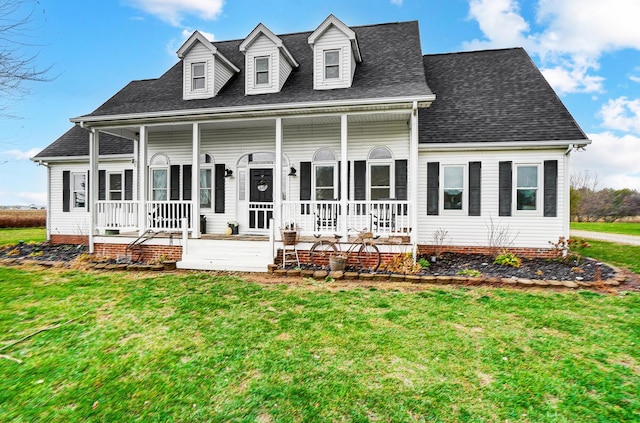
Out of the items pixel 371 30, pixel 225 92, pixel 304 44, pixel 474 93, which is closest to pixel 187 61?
pixel 225 92

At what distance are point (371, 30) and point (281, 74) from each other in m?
4.65

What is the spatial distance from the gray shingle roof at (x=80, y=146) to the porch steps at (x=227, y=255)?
6.40 m

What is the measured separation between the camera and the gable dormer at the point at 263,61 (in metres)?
10.2

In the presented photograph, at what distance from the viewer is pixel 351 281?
6.83 meters

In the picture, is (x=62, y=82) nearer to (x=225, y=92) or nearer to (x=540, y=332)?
(x=225, y=92)

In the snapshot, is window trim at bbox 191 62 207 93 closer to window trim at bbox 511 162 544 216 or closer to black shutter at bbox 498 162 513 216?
black shutter at bbox 498 162 513 216

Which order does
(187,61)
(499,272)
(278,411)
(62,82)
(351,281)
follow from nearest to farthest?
(278,411) → (351,281) → (499,272) → (62,82) → (187,61)

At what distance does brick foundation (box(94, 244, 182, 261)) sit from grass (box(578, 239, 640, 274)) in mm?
11967

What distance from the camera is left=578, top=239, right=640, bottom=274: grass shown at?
8898mm

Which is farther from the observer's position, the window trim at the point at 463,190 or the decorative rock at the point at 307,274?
the window trim at the point at 463,190

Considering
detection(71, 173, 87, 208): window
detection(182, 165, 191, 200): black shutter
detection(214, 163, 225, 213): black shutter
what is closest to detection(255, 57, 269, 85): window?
detection(214, 163, 225, 213): black shutter

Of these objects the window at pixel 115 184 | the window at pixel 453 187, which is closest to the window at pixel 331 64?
the window at pixel 453 187

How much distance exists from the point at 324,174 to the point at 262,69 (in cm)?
399

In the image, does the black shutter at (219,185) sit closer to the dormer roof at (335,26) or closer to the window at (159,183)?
the window at (159,183)
